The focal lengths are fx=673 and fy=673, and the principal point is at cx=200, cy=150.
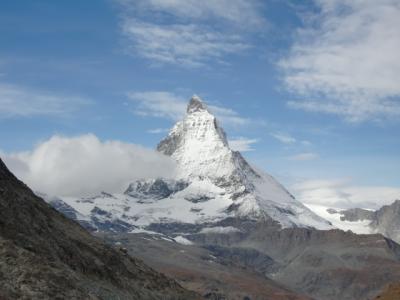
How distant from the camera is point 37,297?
171 feet

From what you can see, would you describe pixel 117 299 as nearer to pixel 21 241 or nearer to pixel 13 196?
pixel 21 241

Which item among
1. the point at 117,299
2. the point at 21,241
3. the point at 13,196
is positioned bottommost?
the point at 117,299

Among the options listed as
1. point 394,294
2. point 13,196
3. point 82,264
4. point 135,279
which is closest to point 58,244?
point 82,264

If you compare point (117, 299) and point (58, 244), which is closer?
point (117, 299)

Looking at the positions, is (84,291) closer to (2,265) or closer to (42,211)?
(2,265)

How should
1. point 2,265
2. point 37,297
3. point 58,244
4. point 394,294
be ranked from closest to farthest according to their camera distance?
point 37,297, point 2,265, point 58,244, point 394,294

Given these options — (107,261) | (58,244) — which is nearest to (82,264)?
(58,244)

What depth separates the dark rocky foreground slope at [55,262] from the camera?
55281mm

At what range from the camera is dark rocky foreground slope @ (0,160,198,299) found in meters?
55.3

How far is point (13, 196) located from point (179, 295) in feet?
120

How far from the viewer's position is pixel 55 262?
2443 inches

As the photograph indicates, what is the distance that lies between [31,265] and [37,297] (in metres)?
6.00

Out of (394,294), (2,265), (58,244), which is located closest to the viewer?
(2,265)

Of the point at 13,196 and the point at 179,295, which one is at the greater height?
the point at 13,196
